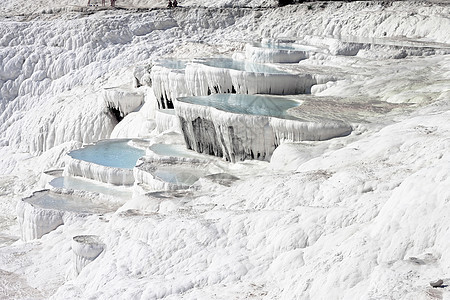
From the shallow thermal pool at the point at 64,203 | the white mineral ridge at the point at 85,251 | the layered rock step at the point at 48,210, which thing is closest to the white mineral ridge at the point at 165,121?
the shallow thermal pool at the point at 64,203

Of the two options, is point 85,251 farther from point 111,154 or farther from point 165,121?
point 165,121

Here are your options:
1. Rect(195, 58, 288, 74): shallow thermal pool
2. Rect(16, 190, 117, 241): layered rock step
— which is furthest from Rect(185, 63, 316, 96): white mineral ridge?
Rect(16, 190, 117, 241): layered rock step

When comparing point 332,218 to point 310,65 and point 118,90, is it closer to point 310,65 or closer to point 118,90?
point 310,65

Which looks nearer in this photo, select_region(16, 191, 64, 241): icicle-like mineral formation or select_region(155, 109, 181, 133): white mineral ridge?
select_region(16, 191, 64, 241): icicle-like mineral formation

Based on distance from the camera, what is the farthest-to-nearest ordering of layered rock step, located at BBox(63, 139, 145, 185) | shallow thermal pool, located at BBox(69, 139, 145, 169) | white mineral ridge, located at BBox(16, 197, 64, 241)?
shallow thermal pool, located at BBox(69, 139, 145, 169) < layered rock step, located at BBox(63, 139, 145, 185) < white mineral ridge, located at BBox(16, 197, 64, 241)

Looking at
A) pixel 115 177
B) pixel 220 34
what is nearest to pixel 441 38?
pixel 220 34

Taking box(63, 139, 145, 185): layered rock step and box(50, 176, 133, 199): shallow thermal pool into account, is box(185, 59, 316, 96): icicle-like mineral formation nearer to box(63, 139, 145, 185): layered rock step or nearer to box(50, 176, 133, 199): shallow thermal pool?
box(63, 139, 145, 185): layered rock step

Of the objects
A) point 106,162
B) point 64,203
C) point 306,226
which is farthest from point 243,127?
point 306,226
